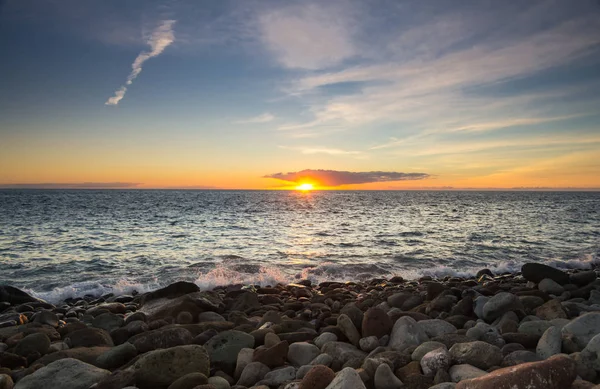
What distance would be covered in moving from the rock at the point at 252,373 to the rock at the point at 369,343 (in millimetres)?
1273

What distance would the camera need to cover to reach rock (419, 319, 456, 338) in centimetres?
520

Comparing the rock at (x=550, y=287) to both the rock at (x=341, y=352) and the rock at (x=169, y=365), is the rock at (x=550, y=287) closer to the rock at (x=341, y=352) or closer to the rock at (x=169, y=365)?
the rock at (x=341, y=352)

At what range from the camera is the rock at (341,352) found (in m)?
4.66

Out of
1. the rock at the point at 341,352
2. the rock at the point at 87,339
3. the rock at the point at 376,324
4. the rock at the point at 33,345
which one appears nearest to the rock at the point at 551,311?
the rock at the point at 376,324

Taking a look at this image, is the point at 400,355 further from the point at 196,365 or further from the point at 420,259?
the point at 420,259

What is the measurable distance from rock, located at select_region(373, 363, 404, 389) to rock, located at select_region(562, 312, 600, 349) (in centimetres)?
212

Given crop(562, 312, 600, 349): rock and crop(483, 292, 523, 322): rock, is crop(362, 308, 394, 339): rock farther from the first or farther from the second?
crop(562, 312, 600, 349): rock

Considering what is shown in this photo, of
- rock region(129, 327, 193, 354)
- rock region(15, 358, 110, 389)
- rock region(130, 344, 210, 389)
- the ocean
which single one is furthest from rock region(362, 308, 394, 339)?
the ocean

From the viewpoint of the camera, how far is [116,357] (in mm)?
4902

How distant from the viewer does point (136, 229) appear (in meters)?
27.5

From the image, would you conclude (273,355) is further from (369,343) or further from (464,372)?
(464,372)

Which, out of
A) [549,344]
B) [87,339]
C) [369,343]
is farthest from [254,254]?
[549,344]

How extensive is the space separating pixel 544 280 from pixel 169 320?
7.68 metres

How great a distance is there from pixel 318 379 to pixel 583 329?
304 centimetres
